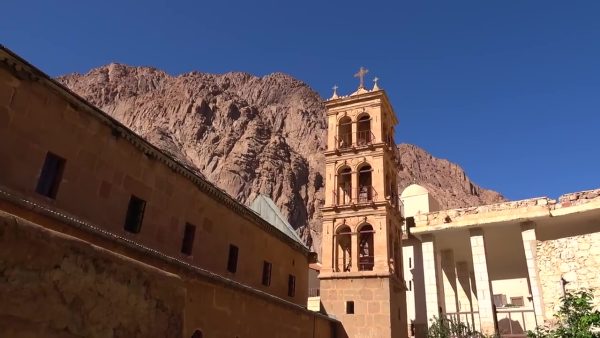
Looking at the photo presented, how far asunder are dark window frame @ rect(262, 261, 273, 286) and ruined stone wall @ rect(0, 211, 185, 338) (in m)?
13.0

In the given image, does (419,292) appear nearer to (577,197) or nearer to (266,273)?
(577,197)

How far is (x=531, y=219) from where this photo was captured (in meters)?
24.6

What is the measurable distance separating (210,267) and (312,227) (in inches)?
2390

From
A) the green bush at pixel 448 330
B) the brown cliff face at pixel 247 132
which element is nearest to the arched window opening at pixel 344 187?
the green bush at pixel 448 330

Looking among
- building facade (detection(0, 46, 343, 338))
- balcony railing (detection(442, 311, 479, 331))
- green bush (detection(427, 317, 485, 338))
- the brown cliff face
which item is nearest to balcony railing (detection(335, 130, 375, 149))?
building facade (detection(0, 46, 343, 338))

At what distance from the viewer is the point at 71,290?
4711 millimetres

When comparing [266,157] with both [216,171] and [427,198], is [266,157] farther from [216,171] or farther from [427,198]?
[427,198]

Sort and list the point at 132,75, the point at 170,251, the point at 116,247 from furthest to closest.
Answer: the point at 132,75
the point at 170,251
the point at 116,247

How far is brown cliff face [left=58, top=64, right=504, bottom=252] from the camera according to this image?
78750mm

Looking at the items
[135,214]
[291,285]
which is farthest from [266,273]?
[135,214]

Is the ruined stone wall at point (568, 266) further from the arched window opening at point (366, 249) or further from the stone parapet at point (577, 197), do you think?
the arched window opening at point (366, 249)

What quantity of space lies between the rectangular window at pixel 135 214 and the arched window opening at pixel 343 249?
1410 cm

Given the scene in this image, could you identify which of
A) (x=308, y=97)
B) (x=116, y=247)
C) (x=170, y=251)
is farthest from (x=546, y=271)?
(x=308, y=97)

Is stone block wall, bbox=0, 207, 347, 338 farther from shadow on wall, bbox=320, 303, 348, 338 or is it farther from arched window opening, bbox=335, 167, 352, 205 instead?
arched window opening, bbox=335, 167, 352, 205
